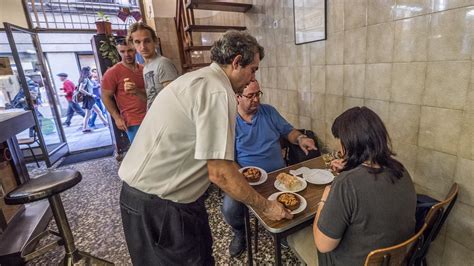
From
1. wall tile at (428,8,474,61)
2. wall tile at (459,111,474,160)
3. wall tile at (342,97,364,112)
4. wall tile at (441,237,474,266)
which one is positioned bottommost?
wall tile at (441,237,474,266)

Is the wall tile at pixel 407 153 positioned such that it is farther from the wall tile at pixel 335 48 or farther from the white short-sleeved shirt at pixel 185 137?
the white short-sleeved shirt at pixel 185 137

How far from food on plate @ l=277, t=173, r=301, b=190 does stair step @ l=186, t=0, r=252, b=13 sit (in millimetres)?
1954

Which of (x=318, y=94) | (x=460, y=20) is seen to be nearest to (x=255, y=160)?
(x=318, y=94)

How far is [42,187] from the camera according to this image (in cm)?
142

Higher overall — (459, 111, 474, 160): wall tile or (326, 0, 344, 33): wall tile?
(326, 0, 344, 33): wall tile

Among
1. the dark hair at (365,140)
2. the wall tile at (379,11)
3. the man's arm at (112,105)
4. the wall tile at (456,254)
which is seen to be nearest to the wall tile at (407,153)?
the wall tile at (456,254)

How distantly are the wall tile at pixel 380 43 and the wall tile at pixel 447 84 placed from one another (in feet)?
0.81

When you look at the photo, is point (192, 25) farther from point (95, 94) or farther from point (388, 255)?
point (95, 94)

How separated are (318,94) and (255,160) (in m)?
0.77

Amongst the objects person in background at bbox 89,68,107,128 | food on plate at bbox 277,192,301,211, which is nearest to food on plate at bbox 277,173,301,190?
food on plate at bbox 277,192,301,211

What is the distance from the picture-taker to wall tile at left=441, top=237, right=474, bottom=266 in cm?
118

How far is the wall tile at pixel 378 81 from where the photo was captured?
4.54ft

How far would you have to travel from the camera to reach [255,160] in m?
1.78

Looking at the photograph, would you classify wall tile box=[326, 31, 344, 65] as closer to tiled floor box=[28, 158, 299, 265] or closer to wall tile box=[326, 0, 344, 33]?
wall tile box=[326, 0, 344, 33]
